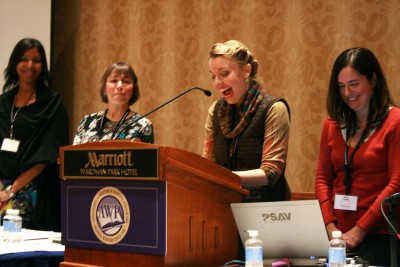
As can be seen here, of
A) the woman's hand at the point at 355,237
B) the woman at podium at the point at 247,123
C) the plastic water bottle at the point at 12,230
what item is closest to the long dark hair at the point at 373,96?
the woman at podium at the point at 247,123

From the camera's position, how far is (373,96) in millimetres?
2371

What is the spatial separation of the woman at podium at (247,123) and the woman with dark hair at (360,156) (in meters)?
0.21

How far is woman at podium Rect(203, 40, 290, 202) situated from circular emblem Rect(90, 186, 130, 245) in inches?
30.5

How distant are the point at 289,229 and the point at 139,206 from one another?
1.41 feet

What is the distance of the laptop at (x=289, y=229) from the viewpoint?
165 cm

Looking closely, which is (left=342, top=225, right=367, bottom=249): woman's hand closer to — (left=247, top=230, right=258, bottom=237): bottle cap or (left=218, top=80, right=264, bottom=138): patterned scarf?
(left=218, top=80, right=264, bottom=138): patterned scarf

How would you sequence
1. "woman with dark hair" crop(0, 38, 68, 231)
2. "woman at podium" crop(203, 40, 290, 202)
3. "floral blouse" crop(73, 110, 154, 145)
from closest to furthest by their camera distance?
"woman at podium" crop(203, 40, 290, 202)
"floral blouse" crop(73, 110, 154, 145)
"woman with dark hair" crop(0, 38, 68, 231)

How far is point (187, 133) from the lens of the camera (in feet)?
13.7

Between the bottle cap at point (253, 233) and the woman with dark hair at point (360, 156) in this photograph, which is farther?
the woman with dark hair at point (360, 156)

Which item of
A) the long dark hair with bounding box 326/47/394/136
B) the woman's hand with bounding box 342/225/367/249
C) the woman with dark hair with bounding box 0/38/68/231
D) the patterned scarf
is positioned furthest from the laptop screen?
the woman with dark hair with bounding box 0/38/68/231

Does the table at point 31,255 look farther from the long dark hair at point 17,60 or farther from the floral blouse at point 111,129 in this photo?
the long dark hair at point 17,60

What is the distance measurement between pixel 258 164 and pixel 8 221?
1.04m

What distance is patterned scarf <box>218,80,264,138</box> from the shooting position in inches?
94.3

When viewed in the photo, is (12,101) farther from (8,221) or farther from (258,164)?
(258,164)
